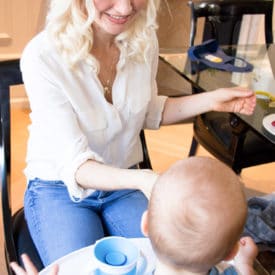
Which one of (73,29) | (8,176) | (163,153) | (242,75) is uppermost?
(73,29)

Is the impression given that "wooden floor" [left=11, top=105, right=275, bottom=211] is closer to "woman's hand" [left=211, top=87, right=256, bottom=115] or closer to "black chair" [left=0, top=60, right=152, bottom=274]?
"black chair" [left=0, top=60, right=152, bottom=274]

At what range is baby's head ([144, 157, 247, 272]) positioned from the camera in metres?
0.64

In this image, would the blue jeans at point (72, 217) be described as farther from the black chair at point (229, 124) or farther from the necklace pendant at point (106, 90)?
the black chair at point (229, 124)

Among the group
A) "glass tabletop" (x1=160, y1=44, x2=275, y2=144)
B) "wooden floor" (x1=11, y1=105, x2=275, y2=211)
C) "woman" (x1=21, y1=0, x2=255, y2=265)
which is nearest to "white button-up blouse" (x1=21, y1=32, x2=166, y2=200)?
"woman" (x1=21, y1=0, x2=255, y2=265)

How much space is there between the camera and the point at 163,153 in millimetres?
2486

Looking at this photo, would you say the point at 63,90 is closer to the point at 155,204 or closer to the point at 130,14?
the point at 130,14

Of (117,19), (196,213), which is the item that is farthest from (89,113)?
(196,213)

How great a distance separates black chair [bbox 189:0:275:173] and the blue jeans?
476 mm

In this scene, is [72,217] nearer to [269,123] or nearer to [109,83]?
[109,83]

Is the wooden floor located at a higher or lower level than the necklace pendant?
lower

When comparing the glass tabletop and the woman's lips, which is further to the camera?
the glass tabletop

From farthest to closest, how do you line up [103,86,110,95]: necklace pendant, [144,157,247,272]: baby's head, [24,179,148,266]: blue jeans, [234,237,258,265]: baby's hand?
[103,86,110,95]: necklace pendant → [24,179,148,266]: blue jeans → [234,237,258,265]: baby's hand → [144,157,247,272]: baby's head

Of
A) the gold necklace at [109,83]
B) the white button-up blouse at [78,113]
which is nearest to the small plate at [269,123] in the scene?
the white button-up blouse at [78,113]

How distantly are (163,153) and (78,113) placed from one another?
1424 millimetres
